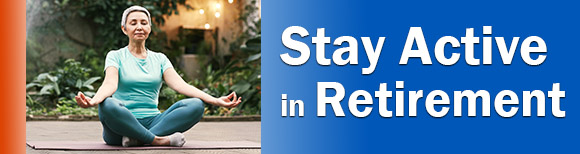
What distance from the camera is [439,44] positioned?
2.62m

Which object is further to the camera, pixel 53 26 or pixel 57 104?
pixel 53 26

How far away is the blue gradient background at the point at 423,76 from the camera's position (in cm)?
262

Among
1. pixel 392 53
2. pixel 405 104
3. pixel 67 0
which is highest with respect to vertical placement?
pixel 67 0

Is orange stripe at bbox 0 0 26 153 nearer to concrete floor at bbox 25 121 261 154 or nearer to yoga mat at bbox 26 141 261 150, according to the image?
concrete floor at bbox 25 121 261 154

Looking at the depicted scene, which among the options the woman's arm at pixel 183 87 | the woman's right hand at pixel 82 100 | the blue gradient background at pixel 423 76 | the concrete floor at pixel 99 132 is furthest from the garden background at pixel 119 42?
the blue gradient background at pixel 423 76

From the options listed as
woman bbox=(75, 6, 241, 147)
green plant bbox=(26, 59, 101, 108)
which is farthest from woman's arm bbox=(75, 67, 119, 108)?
green plant bbox=(26, 59, 101, 108)

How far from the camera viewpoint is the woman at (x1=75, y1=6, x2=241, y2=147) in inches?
171

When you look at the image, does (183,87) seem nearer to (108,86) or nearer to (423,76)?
(108,86)

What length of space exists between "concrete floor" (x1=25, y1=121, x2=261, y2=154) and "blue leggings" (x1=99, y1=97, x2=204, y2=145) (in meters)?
0.19

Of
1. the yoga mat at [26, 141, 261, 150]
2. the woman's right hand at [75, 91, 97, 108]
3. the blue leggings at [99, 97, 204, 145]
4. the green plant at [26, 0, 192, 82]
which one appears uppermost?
the green plant at [26, 0, 192, 82]

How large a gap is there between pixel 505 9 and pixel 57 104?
22.8ft

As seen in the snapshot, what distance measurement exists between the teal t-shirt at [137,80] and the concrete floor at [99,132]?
0.40 m

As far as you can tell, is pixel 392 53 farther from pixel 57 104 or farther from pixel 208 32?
pixel 208 32

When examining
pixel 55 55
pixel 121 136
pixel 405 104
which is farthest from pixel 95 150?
pixel 55 55
